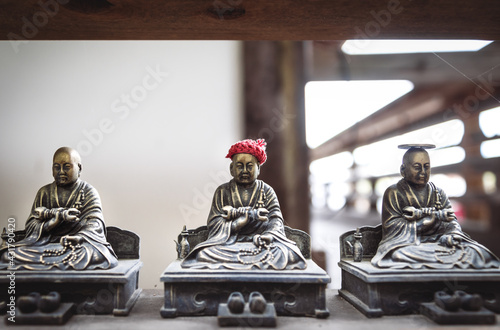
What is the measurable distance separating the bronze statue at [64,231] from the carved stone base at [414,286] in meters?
2.35

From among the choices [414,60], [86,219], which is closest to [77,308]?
[86,219]

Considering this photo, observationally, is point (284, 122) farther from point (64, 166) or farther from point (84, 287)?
point (84, 287)

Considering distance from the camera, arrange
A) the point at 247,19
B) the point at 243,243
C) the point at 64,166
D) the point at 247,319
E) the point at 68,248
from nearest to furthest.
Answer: the point at 247,319, the point at 247,19, the point at 68,248, the point at 243,243, the point at 64,166

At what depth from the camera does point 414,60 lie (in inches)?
192

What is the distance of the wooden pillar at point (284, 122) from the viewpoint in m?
4.68

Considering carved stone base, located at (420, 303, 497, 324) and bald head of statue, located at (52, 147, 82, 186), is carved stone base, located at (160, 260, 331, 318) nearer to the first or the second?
carved stone base, located at (420, 303, 497, 324)

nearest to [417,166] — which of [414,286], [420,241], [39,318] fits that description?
[420,241]

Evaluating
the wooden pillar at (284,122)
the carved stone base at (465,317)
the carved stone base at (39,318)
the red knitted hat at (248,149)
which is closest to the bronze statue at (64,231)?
the carved stone base at (39,318)

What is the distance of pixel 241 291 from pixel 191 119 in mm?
2548

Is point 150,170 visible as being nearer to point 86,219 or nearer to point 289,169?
point 86,219

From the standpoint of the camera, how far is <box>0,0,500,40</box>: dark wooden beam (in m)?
2.85

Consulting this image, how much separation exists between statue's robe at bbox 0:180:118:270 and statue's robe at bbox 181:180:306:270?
0.84m

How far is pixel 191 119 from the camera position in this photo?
4887 mm

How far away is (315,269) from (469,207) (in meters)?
3.05
